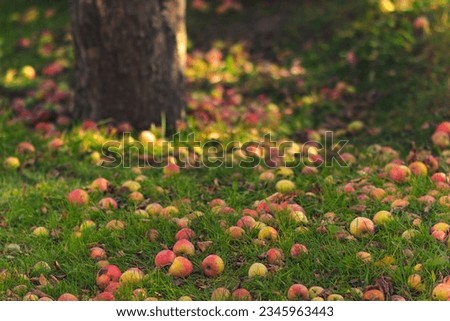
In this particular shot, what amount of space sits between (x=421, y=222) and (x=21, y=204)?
2320 mm

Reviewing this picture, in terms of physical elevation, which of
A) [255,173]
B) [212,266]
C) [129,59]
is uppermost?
[129,59]

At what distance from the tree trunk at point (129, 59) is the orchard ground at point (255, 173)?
0.17 metres

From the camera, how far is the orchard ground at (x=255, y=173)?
3945 millimetres

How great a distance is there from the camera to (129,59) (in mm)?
5848

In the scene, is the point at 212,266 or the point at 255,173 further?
the point at 255,173

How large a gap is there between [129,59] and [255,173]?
1330mm

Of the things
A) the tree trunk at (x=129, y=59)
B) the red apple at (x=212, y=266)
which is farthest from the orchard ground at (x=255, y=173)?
the tree trunk at (x=129, y=59)

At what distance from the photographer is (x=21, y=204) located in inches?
191

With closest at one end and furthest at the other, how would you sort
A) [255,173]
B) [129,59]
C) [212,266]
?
1. [212,266]
2. [255,173]
3. [129,59]

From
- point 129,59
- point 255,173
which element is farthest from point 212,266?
point 129,59

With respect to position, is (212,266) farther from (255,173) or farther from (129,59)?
(129,59)

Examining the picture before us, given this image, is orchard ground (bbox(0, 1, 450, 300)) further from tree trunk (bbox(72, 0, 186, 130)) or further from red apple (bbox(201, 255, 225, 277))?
tree trunk (bbox(72, 0, 186, 130))

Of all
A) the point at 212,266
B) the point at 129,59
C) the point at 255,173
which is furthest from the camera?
the point at 129,59

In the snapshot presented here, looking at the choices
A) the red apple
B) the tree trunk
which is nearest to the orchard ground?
the red apple
